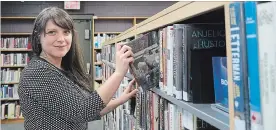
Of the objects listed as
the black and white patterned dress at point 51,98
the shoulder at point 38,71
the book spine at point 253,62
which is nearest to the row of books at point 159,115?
the black and white patterned dress at point 51,98

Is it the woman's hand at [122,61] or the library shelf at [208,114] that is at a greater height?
the woman's hand at [122,61]

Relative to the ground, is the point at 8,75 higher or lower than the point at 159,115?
higher

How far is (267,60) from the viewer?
45 cm

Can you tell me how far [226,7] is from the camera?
557mm

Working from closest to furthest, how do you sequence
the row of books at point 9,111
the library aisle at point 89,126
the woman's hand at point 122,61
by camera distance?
the woman's hand at point 122,61 → the library aisle at point 89,126 → the row of books at point 9,111

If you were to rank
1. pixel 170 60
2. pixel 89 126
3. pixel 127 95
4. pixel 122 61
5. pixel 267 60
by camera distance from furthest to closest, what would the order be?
pixel 89 126
pixel 127 95
pixel 122 61
pixel 170 60
pixel 267 60

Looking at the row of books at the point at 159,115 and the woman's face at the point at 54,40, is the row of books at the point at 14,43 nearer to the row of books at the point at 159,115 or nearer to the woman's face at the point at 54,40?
the row of books at the point at 159,115

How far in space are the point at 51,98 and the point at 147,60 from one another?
45 cm

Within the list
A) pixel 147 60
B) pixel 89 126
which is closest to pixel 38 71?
pixel 147 60

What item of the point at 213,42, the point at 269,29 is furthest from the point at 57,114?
the point at 269,29

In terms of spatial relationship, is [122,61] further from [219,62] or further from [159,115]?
[219,62]

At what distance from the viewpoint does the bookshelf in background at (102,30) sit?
566cm

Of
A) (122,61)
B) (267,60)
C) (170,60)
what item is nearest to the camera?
(267,60)

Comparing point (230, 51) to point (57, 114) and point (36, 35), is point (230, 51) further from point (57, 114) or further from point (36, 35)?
point (36, 35)
